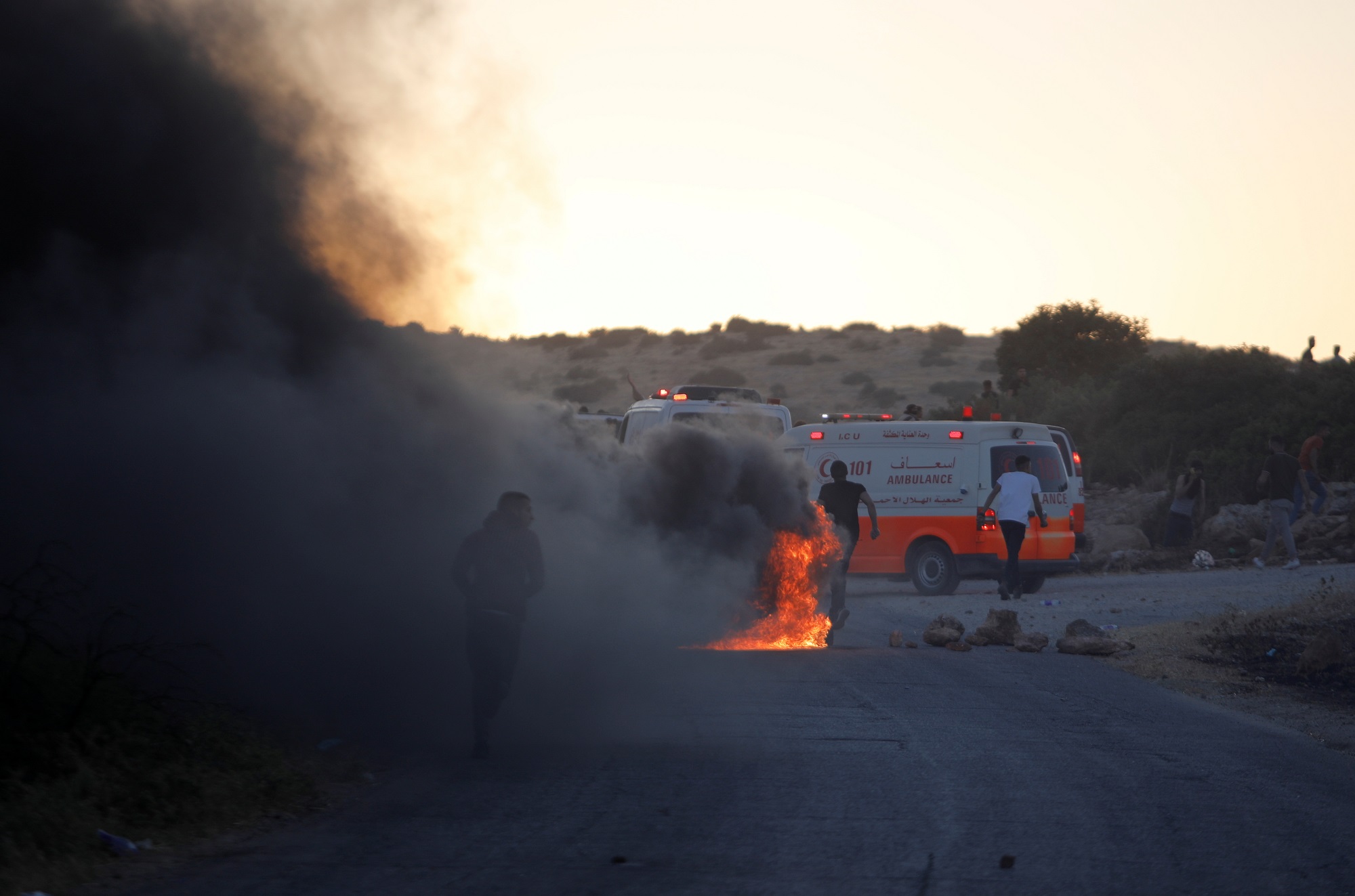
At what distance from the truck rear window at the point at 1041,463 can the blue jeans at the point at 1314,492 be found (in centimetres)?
380

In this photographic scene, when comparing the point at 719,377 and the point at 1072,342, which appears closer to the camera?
the point at 1072,342

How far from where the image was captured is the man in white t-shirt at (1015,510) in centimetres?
1692

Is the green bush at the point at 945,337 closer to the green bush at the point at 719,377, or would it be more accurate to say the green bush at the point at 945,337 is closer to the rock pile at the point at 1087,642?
the green bush at the point at 719,377

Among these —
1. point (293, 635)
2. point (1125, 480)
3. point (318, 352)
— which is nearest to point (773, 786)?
point (293, 635)

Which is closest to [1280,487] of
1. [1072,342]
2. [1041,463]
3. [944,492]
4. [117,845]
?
[1041,463]

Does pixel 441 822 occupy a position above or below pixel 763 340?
below

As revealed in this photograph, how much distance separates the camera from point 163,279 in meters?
8.93

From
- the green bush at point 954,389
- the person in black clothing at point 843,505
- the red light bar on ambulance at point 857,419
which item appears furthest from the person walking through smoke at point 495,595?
the green bush at point 954,389

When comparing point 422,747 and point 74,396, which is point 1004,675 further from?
point 74,396

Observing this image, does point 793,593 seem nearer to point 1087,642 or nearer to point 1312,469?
point 1087,642

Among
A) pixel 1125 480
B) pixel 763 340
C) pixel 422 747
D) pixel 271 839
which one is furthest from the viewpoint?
pixel 763 340

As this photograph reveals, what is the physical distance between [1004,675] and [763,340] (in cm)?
6487

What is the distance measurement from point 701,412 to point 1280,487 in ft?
29.4

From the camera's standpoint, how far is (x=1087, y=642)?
12.7m
